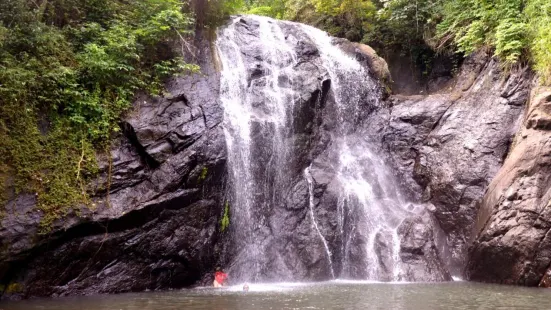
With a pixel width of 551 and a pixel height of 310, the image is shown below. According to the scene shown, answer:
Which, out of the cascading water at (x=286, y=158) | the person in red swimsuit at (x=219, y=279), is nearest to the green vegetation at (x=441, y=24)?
the cascading water at (x=286, y=158)

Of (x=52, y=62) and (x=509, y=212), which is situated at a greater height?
(x=52, y=62)

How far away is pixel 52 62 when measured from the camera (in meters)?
11.8

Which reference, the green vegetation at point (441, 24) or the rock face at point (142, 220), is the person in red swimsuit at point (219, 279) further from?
the green vegetation at point (441, 24)

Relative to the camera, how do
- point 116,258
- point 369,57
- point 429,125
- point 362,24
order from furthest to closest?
point 362,24, point 369,57, point 429,125, point 116,258

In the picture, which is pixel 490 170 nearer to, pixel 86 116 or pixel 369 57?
pixel 369 57

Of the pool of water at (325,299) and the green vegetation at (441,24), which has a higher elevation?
the green vegetation at (441,24)

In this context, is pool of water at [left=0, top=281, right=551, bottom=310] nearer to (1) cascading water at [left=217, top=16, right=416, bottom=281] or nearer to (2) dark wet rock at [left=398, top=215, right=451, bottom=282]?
(2) dark wet rock at [left=398, top=215, right=451, bottom=282]

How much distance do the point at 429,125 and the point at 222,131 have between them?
699 cm

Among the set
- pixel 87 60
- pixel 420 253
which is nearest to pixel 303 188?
pixel 420 253

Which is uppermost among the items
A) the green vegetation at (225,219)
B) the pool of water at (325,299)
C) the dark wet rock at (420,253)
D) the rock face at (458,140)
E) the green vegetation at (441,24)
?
the green vegetation at (441,24)

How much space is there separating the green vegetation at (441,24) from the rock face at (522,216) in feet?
5.67

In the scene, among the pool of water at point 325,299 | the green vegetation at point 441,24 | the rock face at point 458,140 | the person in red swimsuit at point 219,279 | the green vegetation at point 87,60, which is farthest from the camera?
the green vegetation at point 441,24

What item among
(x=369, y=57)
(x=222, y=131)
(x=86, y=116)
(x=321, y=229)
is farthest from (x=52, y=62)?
(x=369, y=57)

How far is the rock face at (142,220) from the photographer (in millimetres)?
10133
